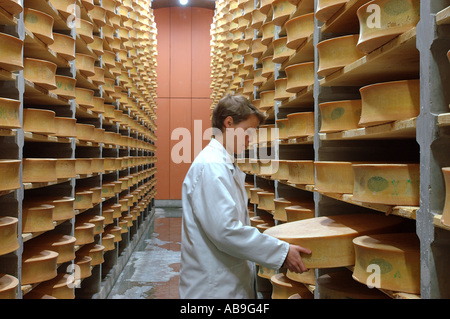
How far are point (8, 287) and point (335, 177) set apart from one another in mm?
1709

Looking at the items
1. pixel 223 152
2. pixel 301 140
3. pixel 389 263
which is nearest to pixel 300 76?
pixel 301 140

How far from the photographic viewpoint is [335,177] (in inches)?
89.7

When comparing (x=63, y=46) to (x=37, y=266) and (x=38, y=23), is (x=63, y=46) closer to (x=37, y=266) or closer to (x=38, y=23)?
(x=38, y=23)

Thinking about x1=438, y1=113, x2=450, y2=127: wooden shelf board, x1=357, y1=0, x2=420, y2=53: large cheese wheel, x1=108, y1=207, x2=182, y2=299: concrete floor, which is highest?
x1=357, y1=0, x2=420, y2=53: large cheese wheel

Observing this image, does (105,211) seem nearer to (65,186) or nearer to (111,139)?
(111,139)

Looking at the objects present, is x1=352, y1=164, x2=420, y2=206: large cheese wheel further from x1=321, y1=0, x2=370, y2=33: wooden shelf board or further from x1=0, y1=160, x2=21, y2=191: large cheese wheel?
x1=0, y1=160, x2=21, y2=191: large cheese wheel

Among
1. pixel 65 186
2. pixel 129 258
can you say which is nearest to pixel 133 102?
pixel 129 258

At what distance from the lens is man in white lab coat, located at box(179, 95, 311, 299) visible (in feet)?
6.54

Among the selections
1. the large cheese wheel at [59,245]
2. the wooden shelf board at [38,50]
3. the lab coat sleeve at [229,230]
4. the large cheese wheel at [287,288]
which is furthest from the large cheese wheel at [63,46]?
the large cheese wheel at [287,288]

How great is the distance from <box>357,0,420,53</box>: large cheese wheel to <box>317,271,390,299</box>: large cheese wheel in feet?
3.71

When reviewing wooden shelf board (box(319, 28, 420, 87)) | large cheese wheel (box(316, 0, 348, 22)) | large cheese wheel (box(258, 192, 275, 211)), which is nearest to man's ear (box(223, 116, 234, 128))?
wooden shelf board (box(319, 28, 420, 87))

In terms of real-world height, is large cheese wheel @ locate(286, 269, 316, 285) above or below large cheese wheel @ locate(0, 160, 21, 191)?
below

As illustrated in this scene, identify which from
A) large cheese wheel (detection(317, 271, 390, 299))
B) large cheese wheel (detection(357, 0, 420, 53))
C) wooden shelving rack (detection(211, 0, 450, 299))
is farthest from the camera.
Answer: large cheese wheel (detection(317, 271, 390, 299))
